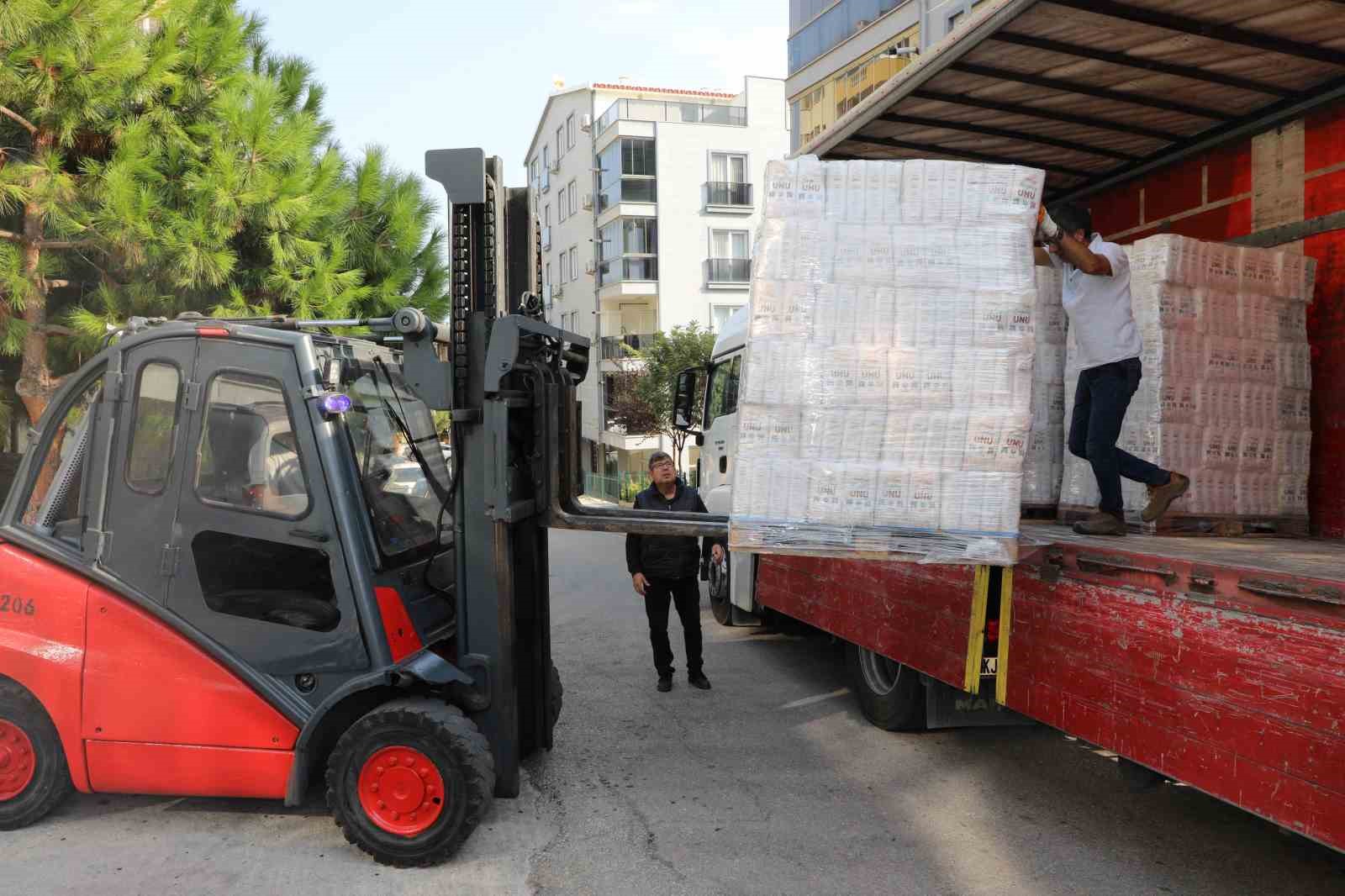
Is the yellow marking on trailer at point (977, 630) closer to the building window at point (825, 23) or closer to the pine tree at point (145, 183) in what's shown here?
the pine tree at point (145, 183)

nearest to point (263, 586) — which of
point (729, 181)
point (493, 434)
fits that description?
point (493, 434)

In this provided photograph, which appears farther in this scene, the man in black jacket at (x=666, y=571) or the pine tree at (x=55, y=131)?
the pine tree at (x=55, y=131)

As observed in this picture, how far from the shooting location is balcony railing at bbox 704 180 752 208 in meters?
37.5

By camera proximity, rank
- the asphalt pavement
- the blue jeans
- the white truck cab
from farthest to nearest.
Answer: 1. the white truck cab
2. the blue jeans
3. the asphalt pavement

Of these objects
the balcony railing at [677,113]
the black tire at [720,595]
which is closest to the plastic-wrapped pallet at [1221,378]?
the black tire at [720,595]

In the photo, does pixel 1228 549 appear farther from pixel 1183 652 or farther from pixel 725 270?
pixel 725 270

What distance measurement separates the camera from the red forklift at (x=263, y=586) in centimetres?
427

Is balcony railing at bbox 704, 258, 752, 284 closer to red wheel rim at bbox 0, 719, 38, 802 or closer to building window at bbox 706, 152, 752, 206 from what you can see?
building window at bbox 706, 152, 752, 206

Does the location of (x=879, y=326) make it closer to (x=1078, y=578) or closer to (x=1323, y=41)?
(x=1078, y=578)

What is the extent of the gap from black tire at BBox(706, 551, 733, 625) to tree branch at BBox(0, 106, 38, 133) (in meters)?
8.41

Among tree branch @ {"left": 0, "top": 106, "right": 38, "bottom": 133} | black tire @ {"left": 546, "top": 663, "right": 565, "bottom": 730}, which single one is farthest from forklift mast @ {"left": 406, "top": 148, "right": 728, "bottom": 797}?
tree branch @ {"left": 0, "top": 106, "right": 38, "bottom": 133}

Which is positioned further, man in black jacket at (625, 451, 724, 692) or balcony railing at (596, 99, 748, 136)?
balcony railing at (596, 99, 748, 136)

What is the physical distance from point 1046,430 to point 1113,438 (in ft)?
2.66

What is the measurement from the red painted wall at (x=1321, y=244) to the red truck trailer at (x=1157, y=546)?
0.4 inches
